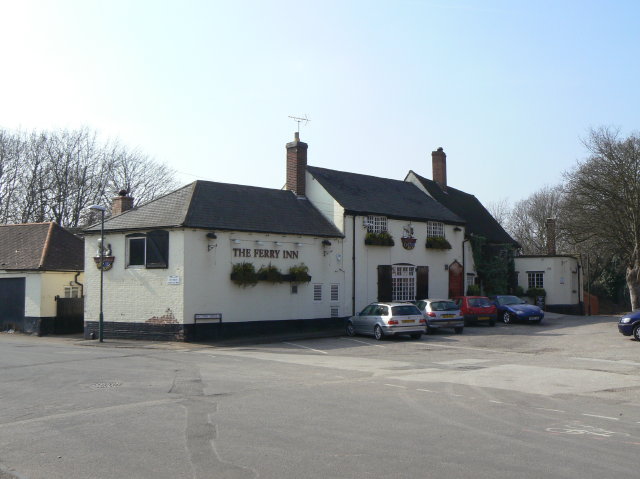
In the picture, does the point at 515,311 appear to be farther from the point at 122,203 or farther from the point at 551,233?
the point at 122,203

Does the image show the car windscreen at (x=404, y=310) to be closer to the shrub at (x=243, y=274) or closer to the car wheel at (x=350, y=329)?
the car wheel at (x=350, y=329)

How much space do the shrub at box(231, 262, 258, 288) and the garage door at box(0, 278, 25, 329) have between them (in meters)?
12.0

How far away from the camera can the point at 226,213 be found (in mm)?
28125

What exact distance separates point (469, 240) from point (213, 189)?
1668cm

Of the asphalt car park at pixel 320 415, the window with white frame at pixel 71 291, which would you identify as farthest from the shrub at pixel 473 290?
the window with white frame at pixel 71 291

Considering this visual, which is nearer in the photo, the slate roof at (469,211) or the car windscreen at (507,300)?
the car windscreen at (507,300)

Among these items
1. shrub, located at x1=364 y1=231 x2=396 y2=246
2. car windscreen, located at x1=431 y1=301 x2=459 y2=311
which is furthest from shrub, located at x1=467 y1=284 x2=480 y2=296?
car windscreen, located at x1=431 y1=301 x2=459 y2=311

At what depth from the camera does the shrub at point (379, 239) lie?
107 ft

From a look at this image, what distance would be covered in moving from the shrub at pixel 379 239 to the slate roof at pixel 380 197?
3.51 ft

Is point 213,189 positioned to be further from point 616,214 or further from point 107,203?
point 107,203

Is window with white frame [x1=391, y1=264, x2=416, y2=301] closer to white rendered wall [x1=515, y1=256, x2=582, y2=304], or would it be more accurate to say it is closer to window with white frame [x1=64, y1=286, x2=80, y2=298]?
white rendered wall [x1=515, y1=256, x2=582, y2=304]

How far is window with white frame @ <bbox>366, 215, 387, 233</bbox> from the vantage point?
32.9 m

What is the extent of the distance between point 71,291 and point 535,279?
27511 mm

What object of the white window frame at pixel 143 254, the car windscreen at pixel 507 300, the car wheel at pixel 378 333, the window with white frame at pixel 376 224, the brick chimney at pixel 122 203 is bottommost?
the car wheel at pixel 378 333
